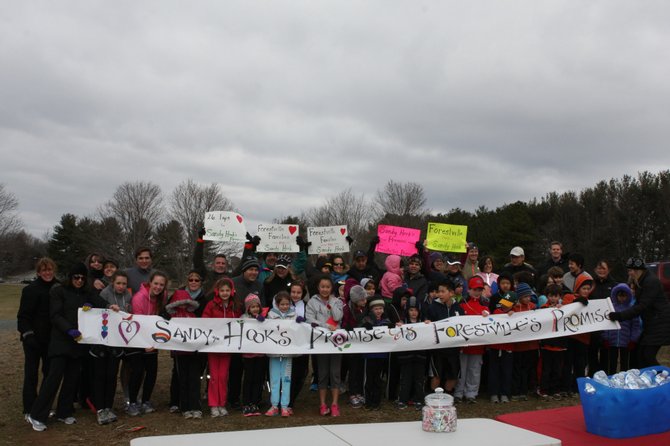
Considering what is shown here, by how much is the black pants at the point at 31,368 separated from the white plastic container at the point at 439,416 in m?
4.85

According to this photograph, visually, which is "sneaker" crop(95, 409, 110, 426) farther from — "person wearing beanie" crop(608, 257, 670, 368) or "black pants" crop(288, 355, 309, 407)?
"person wearing beanie" crop(608, 257, 670, 368)

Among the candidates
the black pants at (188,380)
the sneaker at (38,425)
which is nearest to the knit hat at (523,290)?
the black pants at (188,380)

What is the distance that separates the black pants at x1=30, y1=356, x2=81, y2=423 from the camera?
21.4 ft

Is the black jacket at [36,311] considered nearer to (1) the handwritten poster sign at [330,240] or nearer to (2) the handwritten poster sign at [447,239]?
(1) the handwritten poster sign at [330,240]

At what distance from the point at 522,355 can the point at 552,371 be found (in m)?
0.56

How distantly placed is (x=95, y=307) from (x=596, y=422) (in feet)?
19.2

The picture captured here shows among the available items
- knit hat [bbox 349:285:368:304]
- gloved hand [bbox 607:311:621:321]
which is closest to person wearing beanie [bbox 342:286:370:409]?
knit hat [bbox 349:285:368:304]

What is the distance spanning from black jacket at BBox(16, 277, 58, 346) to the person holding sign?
10.6ft

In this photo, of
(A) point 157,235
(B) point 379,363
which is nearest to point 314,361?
(B) point 379,363

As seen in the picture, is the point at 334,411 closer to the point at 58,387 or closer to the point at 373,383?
the point at 373,383

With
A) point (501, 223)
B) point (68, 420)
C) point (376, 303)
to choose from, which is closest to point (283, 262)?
point (376, 303)

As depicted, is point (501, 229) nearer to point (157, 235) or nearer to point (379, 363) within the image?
point (157, 235)

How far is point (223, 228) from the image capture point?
1024 cm

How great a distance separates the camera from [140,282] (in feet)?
25.5
